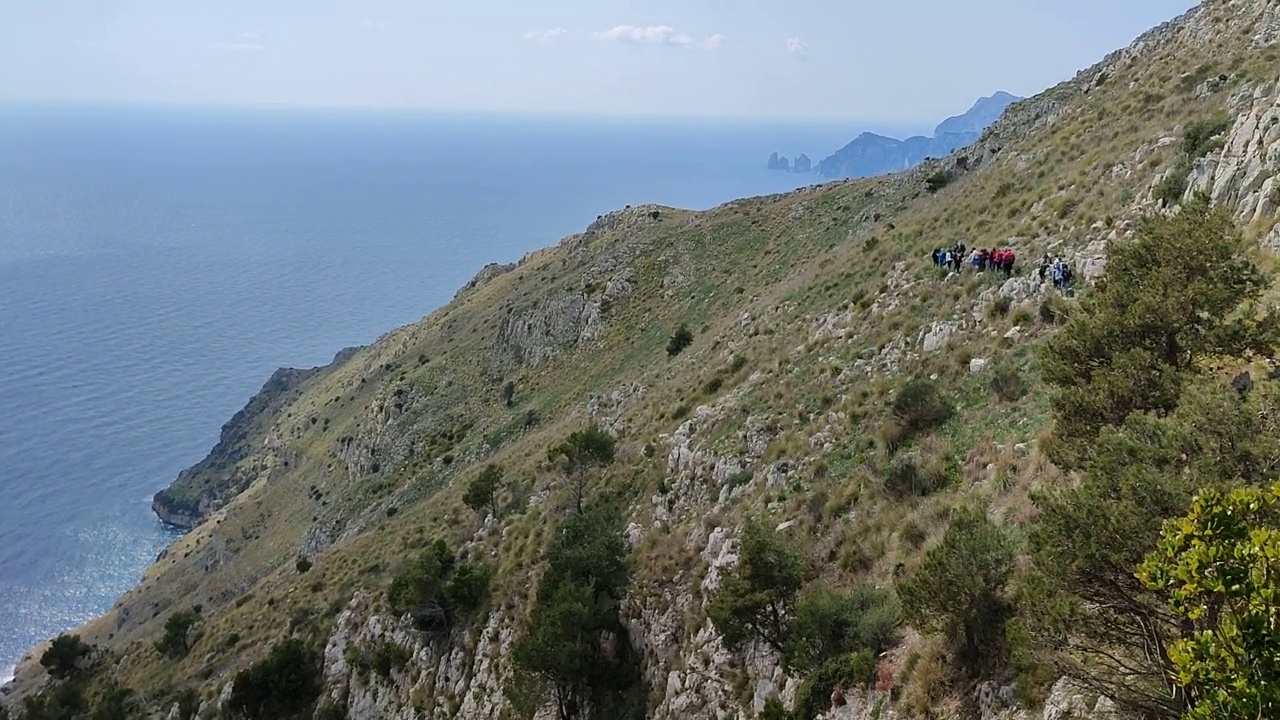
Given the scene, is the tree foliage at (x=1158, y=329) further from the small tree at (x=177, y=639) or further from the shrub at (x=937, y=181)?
the small tree at (x=177, y=639)

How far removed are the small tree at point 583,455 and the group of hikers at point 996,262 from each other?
49.1ft

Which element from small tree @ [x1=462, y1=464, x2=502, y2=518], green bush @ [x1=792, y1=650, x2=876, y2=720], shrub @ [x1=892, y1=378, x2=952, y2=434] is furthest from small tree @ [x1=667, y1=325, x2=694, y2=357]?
green bush @ [x1=792, y1=650, x2=876, y2=720]

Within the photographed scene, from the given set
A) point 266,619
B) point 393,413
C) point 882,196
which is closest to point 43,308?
point 393,413

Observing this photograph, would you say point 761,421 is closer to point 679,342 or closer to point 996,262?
point 996,262

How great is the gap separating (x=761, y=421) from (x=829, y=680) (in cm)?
1140

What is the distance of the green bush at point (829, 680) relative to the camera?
1065 cm

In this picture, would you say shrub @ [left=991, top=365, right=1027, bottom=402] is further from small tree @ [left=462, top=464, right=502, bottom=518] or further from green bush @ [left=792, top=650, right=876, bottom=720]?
small tree @ [left=462, top=464, right=502, bottom=518]

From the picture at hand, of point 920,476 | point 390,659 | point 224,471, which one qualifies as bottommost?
point 224,471

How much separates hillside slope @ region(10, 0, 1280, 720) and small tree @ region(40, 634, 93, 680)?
6.99ft

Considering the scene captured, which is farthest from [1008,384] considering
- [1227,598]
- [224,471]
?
[224,471]

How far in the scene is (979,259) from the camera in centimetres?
2178

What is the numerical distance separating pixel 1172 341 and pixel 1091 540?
4883mm

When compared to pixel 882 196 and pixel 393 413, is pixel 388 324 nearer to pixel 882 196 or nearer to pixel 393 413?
pixel 393 413

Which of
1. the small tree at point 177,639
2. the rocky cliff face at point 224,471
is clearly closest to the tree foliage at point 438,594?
the small tree at point 177,639
